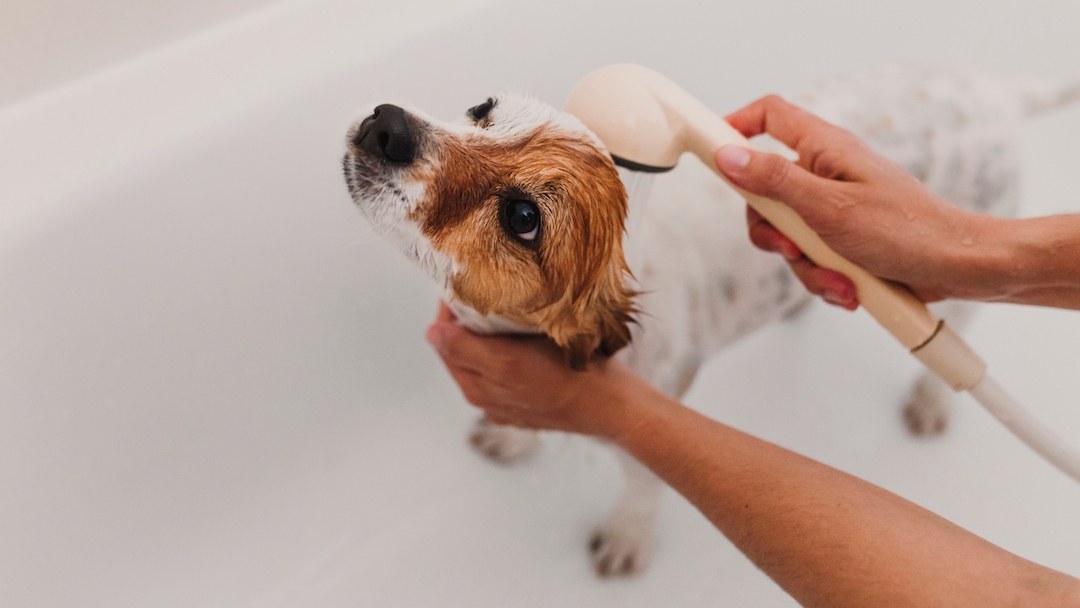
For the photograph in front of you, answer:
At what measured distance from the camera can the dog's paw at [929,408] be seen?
1.74 metres

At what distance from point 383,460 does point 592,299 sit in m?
0.98

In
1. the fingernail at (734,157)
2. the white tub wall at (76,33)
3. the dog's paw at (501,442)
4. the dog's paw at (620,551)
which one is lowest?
the dog's paw at (620,551)

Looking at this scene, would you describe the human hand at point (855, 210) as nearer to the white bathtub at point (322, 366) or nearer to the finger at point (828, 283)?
the finger at point (828, 283)

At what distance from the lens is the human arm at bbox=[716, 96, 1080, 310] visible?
0.94m

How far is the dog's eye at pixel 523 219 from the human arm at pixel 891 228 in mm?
291

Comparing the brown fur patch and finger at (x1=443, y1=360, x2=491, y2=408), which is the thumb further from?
finger at (x1=443, y1=360, x2=491, y2=408)

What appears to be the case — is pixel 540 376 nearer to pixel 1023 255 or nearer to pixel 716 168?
pixel 716 168

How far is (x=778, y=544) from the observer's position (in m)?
0.86

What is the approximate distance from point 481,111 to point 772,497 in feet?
1.93

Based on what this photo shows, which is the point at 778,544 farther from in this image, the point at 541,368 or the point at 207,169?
the point at 207,169

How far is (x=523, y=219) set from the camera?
798 mm

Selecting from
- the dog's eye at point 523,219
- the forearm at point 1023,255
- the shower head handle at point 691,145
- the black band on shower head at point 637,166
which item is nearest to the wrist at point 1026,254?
the forearm at point 1023,255

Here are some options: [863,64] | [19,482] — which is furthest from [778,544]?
[863,64]

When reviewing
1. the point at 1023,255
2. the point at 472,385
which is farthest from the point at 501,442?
the point at 1023,255
